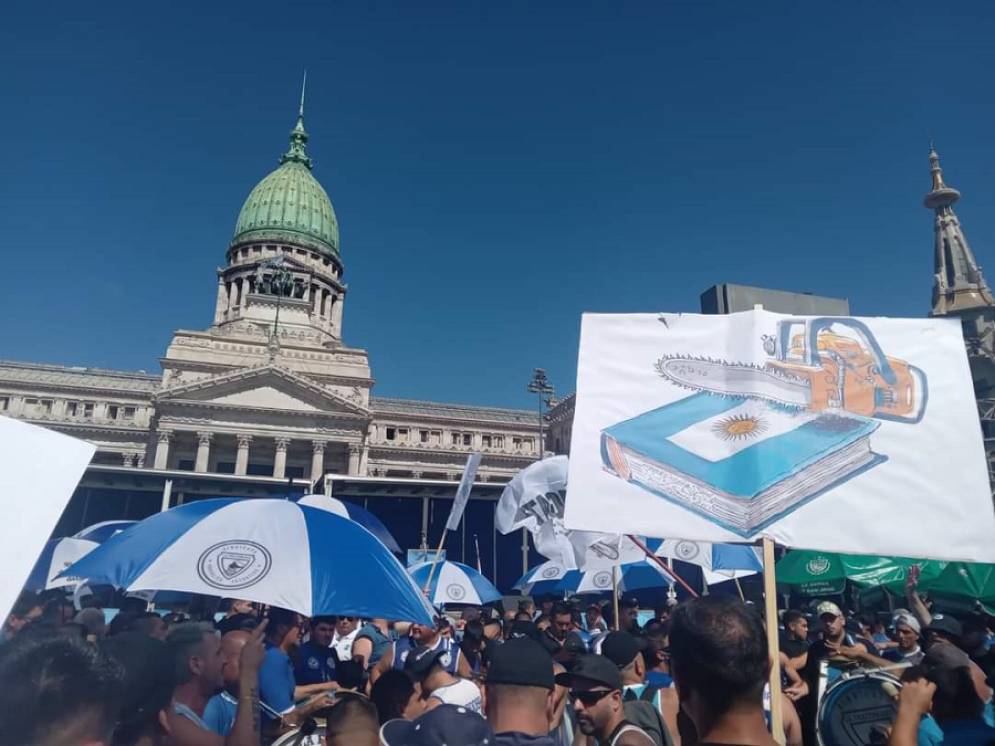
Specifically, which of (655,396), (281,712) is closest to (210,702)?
(281,712)

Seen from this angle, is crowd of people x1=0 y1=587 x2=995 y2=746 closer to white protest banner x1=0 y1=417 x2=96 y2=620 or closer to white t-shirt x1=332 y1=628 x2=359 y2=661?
white protest banner x1=0 y1=417 x2=96 y2=620

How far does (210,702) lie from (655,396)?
11.1 ft

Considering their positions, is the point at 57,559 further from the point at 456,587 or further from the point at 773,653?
the point at 773,653

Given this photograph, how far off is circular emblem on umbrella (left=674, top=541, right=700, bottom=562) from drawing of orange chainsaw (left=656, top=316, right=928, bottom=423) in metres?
6.69

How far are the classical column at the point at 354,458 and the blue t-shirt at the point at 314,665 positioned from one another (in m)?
41.3

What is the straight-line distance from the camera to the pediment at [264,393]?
43.3 meters

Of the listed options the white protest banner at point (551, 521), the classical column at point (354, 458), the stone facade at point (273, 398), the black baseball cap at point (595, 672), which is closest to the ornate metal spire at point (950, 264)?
the stone facade at point (273, 398)

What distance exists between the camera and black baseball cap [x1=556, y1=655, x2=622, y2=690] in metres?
3.23

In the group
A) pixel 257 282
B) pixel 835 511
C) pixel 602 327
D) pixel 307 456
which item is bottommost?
pixel 835 511

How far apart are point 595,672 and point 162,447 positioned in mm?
45558

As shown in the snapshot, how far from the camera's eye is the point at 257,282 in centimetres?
6462

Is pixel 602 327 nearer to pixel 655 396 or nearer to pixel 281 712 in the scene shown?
pixel 655 396

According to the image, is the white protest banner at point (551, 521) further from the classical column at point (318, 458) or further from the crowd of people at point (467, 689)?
the classical column at point (318, 458)

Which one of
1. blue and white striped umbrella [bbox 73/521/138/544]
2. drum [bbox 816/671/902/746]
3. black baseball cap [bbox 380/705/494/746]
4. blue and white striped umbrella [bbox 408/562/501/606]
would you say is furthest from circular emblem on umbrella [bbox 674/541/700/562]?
blue and white striped umbrella [bbox 73/521/138/544]
